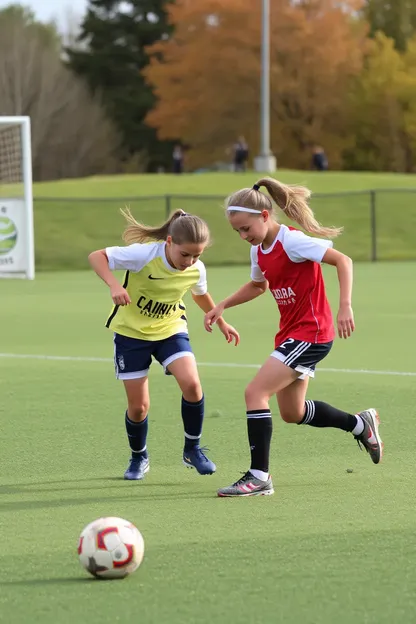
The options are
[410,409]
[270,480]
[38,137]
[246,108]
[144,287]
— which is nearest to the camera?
[270,480]

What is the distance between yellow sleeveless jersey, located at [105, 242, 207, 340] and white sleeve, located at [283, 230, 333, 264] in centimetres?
72

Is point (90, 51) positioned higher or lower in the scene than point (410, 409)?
higher

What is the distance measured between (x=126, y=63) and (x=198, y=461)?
6671cm

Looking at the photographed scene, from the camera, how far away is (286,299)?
22.9 ft

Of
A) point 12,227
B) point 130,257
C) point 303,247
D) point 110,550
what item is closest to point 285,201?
point 303,247

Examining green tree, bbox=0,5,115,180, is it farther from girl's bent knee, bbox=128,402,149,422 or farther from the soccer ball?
the soccer ball

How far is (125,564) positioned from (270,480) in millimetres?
1824

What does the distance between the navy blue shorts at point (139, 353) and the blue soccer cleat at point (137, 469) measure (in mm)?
500

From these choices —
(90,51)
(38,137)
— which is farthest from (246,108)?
(90,51)

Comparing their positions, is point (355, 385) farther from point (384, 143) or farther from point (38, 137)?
point (38, 137)

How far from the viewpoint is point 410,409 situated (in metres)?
9.41

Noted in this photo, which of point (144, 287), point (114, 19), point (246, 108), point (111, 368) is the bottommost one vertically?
point (111, 368)

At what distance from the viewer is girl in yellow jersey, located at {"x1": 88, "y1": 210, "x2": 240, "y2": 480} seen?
7.24 meters

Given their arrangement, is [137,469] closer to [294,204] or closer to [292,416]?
[292,416]
